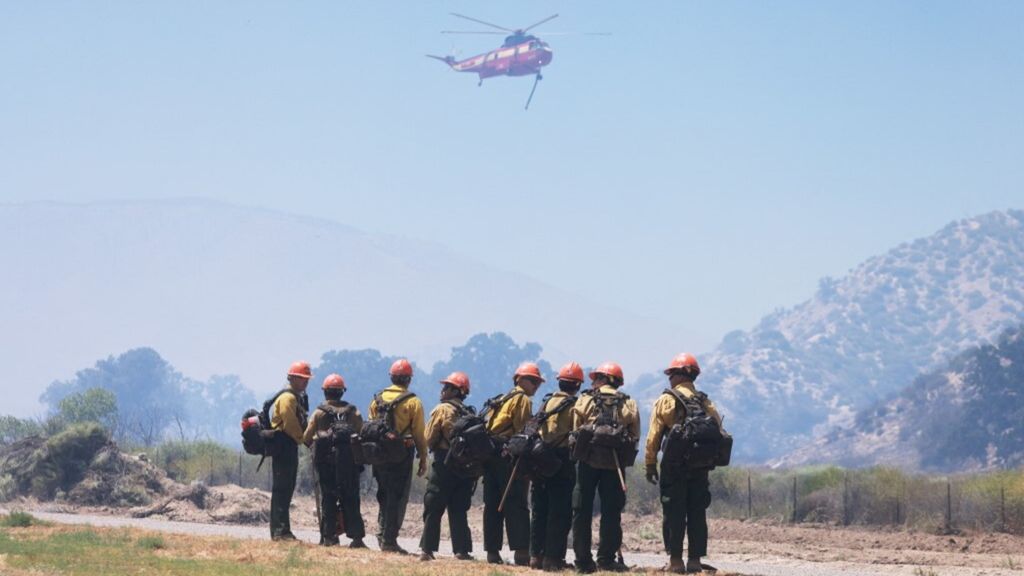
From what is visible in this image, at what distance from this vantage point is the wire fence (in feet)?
102

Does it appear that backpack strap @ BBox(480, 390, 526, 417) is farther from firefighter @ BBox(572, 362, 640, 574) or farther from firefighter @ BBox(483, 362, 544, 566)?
firefighter @ BBox(572, 362, 640, 574)

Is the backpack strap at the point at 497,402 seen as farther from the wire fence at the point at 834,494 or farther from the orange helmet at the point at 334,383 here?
the wire fence at the point at 834,494

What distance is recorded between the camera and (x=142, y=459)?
36.4 meters

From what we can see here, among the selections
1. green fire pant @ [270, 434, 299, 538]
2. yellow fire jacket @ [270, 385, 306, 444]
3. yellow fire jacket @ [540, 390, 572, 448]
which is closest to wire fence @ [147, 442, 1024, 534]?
green fire pant @ [270, 434, 299, 538]

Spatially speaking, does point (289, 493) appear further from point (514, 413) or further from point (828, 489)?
point (828, 489)

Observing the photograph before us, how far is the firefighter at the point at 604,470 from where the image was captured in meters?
17.4

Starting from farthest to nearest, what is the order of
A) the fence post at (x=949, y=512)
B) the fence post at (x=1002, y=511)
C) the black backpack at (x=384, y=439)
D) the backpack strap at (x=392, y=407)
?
the fence post at (x=949, y=512) < the fence post at (x=1002, y=511) < the backpack strap at (x=392, y=407) < the black backpack at (x=384, y=439)

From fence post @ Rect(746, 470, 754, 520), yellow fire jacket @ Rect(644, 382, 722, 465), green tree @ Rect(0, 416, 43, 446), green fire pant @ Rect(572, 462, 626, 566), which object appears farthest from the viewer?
green tree @ Rect(0, 416, 43, 446)

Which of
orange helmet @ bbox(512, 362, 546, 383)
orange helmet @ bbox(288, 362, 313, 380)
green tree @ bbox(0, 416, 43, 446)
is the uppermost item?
green tree @ bbox(0, 416, 43, 446)

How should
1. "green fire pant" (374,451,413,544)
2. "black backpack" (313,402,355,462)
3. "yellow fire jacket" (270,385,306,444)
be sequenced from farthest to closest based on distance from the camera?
"yellow fire jacket" (270,385,306,444), "black backpack" (313,402,355,462), "green fire pant" (374,451,413,544)

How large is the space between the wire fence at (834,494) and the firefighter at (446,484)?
489 inches

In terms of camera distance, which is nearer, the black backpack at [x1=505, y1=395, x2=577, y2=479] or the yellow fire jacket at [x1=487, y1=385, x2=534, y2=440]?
the black backpack at [x1=505, y1=395, x2=577, y2=479]

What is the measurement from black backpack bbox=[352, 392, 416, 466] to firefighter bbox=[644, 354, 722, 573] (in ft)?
11.8

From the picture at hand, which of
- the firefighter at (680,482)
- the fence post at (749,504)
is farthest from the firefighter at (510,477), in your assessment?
the fence post at (749,504)
